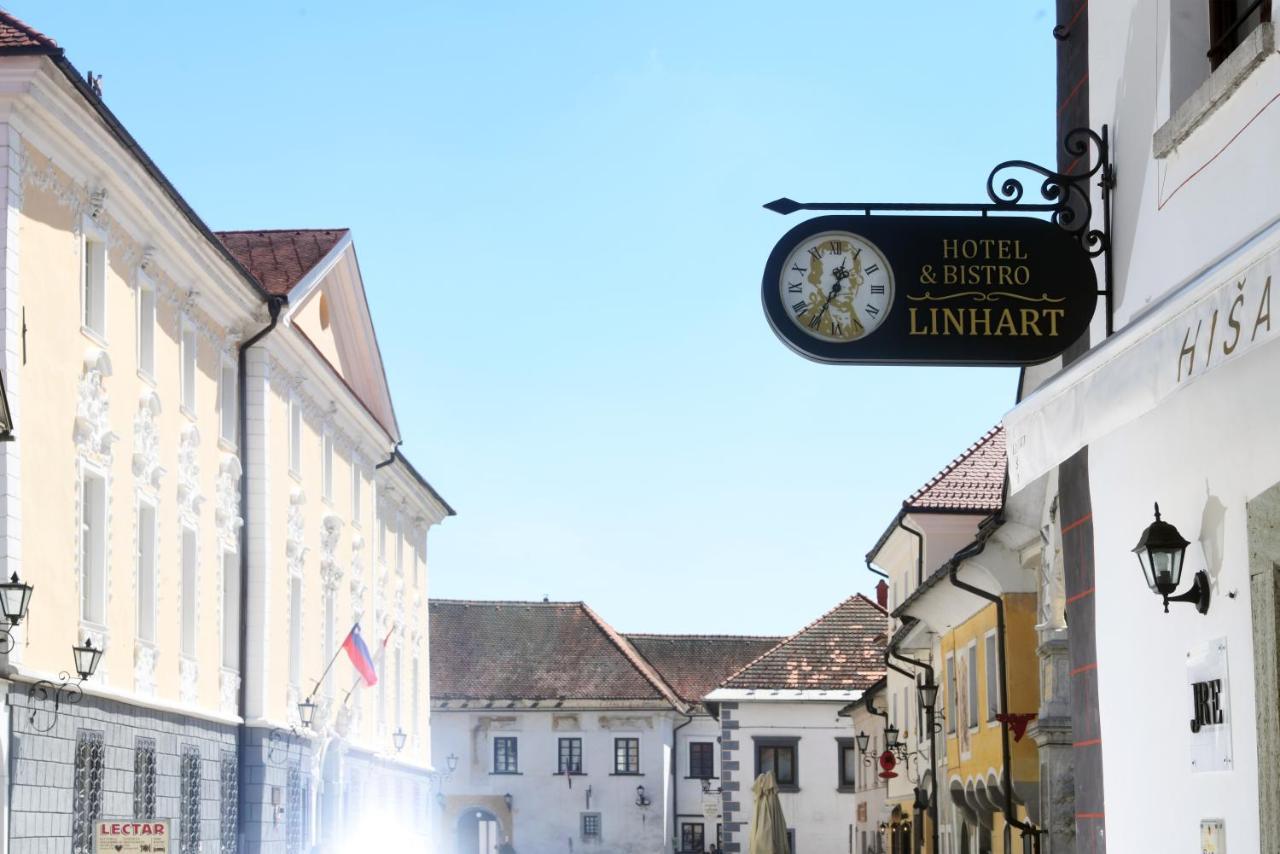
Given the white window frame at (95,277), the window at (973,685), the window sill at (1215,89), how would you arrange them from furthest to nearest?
the window at (973,685), the white window frame at (95,277), the window sill at (1215,89)

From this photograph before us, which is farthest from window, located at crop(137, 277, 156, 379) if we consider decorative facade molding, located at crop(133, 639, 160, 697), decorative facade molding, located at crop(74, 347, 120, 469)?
decorative facade molding, located at crop(133, 639, 160, 697)

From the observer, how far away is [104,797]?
21.6m

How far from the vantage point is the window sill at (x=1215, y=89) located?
6957 mm

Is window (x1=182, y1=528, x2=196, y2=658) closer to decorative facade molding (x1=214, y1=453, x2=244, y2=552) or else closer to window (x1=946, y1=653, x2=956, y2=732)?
decorative facade molding (x1=214, y1=453, x2=244, y2=552)

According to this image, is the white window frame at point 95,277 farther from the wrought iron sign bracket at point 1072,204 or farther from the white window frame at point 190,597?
the wrought iron sign bracket at point 1072,204

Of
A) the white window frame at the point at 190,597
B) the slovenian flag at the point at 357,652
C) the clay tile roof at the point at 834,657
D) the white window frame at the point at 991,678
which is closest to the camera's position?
the white window frame at the point at 991,678

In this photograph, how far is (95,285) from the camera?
22047mm

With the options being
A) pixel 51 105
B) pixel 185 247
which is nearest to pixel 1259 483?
pixel 51 105

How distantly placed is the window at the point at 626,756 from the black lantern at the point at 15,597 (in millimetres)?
52150

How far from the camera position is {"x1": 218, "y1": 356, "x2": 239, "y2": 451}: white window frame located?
28009mm

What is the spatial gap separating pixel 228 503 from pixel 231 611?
5.34ft

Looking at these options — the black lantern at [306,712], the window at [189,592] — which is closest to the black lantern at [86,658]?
the window at [189,592]

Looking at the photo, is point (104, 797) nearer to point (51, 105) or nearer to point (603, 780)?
point (51, 105)

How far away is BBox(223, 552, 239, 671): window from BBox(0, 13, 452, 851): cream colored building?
2.3 inches
